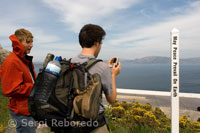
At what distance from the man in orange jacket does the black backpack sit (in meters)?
0.73

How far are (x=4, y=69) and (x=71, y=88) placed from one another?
1.20m

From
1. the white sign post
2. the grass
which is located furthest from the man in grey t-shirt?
the grass

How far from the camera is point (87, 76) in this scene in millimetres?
1636

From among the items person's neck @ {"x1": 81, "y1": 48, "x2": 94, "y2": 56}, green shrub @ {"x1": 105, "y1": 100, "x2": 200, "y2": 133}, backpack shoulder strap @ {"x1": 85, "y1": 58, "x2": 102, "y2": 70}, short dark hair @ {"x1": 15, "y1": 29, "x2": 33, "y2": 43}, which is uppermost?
short dark hair @ {"x1": 15, "y1": 29, "x2": 33, "y2": 43}

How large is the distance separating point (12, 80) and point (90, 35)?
1.22 m

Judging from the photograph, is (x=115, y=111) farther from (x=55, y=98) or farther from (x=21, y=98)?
(x=55, y=98)

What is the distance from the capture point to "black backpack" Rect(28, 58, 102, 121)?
1.55 meters

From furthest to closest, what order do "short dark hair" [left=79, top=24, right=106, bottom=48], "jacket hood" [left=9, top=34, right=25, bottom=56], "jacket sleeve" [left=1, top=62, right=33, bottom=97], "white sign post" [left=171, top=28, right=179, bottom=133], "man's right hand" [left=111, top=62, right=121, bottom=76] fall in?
1. "white sign post" [left=171, top=28, right=179, bottom=133]
2. "jacket hood" [left=9, top=34, right=25, bottom=56]
3. "jacket sleeve" [left=1, top=62, right=33, bottom=97]
4. "man's right hand" [left=111, top=62, right=121, bottom=76]
5. "short dark hair" [left=79, top=24, right=106, bottom=48]

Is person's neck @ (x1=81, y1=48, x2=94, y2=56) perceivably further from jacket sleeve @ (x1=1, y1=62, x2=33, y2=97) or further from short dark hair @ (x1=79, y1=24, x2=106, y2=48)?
jacket sleeve @ (x1=1, y1=62, x2=33, y2=97)

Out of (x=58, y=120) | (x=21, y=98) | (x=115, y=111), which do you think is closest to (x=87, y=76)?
(x=58, y=120)

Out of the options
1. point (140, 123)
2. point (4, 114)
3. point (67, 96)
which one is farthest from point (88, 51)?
point (4, 114)

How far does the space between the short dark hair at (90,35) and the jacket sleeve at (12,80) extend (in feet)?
3.35

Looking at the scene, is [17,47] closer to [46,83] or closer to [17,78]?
[17,78]

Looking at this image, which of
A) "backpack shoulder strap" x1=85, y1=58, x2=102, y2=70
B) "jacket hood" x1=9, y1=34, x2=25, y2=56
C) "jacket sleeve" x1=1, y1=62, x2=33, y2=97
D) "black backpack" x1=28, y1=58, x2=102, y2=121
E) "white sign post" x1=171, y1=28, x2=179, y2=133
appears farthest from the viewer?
"white sign post" x1=171, y1=28, x2=179, y2=133
